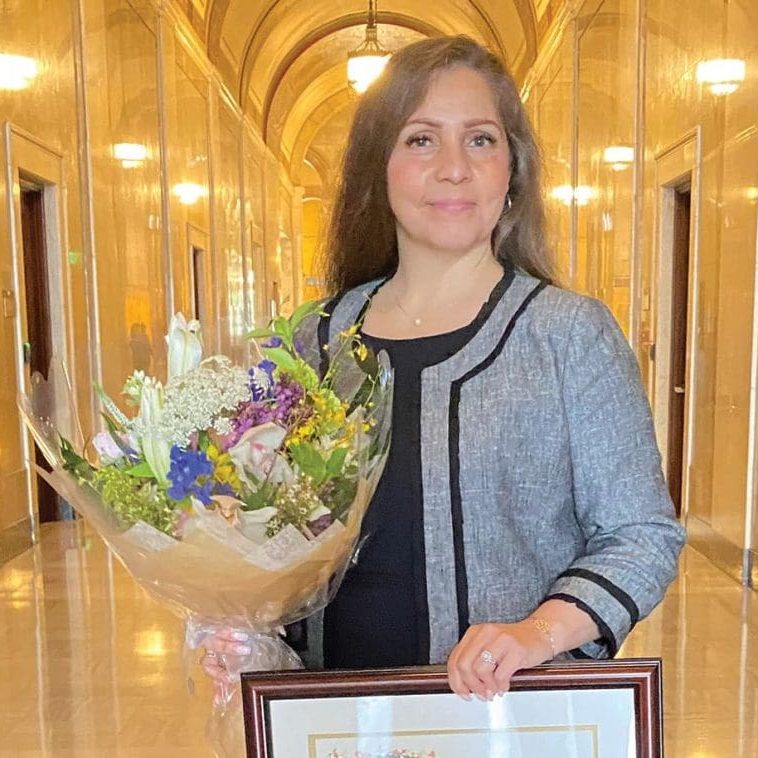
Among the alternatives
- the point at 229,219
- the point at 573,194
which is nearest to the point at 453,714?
the point at 573,194

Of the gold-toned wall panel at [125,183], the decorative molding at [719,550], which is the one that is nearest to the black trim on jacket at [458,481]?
the decorative molding at [719,550]

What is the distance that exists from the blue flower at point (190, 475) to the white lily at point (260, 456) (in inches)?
1.4

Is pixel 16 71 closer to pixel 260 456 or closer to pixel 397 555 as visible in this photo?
pixel 397 555

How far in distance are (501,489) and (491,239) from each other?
18.7 inches

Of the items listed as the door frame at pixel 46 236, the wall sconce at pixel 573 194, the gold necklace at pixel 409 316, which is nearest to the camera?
the gold necklace at pixel 409 316

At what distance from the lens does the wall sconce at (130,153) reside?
889 centimetres

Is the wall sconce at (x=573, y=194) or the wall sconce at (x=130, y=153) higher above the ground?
the wall sconce at (x=130, y=153)

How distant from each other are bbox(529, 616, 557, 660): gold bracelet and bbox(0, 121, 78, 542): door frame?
5026mm

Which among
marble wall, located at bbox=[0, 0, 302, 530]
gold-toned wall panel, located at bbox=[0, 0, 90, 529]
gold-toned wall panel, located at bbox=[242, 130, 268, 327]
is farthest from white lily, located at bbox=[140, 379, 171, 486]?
gold-toned wall panel, located at bbox=[242, 130, 268, 327]

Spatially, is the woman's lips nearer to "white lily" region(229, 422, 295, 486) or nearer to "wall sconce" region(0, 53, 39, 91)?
"white lily" region(229, 422, 295, 486)

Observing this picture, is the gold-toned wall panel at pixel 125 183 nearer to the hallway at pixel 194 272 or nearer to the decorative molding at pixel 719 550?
the hallway at pixel 194 272

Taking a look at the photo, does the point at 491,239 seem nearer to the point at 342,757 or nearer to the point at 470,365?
the point at 470,365

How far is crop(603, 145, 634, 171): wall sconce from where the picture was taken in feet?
25.2

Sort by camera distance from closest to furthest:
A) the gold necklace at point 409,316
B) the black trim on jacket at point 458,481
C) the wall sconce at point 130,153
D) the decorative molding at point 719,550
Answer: the black trim on jacket at point 458,481
the gold necklace at point 409,316
the decorative molding at point 719,550
the wall sconce at point 130,153
